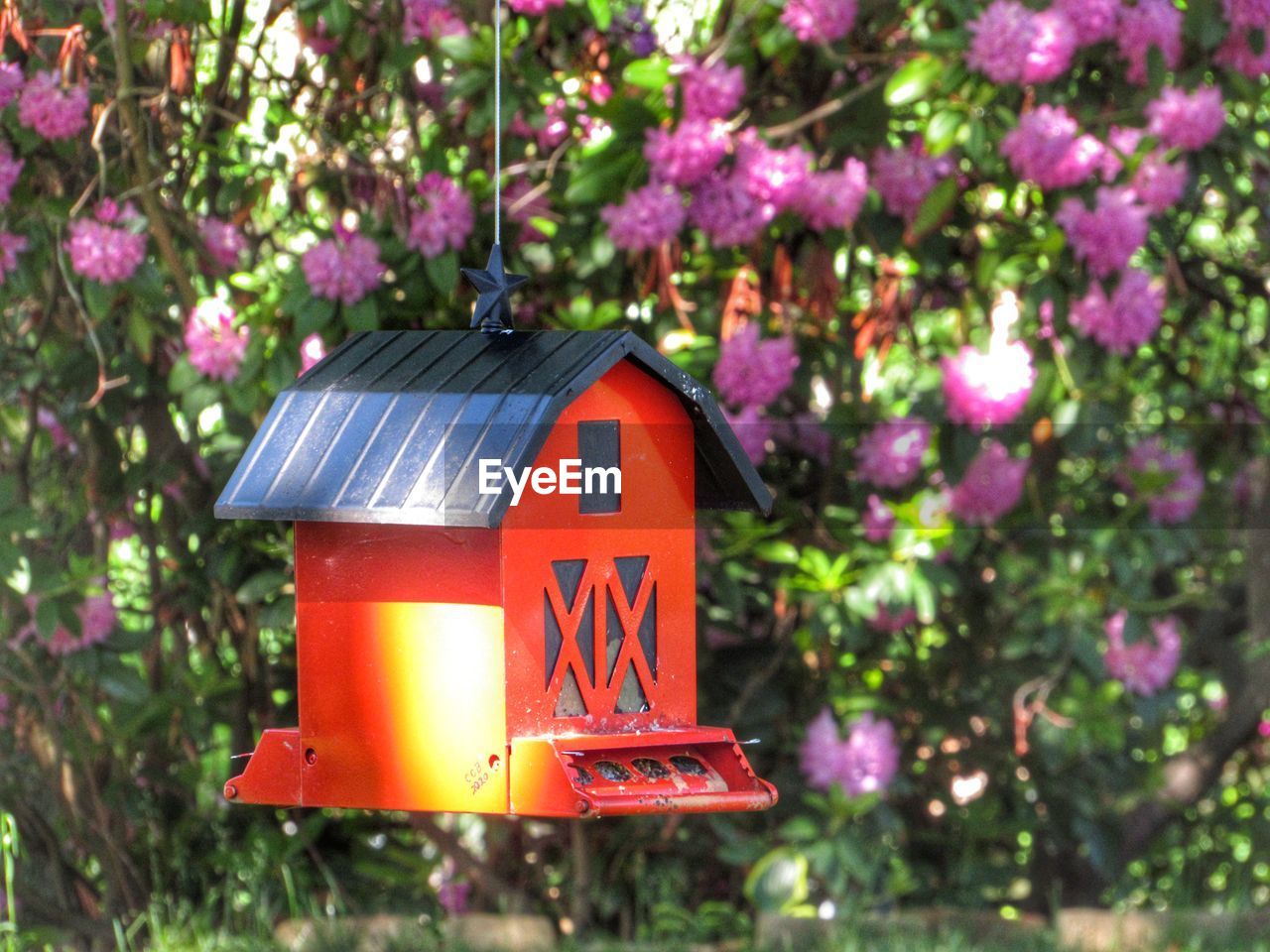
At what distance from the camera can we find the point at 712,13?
3.39 m

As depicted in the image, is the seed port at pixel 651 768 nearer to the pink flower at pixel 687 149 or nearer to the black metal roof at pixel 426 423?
the black metal roof at pixel 426 423

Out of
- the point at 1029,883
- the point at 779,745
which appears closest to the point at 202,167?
the point at 779,745

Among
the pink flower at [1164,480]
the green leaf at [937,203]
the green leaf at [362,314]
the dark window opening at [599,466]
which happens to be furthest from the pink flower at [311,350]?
the pink flower at [1164,480]

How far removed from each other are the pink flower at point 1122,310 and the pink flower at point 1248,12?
0.44 metres

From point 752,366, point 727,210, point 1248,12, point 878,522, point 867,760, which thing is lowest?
point 867,760

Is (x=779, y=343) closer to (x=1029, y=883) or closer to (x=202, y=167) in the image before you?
(x=202, y=167)

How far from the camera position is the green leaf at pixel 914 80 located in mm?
2750

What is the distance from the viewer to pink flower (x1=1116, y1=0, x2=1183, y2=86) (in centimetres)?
280

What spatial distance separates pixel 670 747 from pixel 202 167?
200 cm

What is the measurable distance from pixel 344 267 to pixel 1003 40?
1.05m

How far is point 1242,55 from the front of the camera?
2.99 m

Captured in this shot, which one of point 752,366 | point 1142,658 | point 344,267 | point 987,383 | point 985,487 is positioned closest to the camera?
point 344,267

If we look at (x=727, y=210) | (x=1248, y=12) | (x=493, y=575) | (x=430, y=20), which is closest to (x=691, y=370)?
(x=727, y=210)

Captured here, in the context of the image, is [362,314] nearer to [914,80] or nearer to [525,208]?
[525,208]
